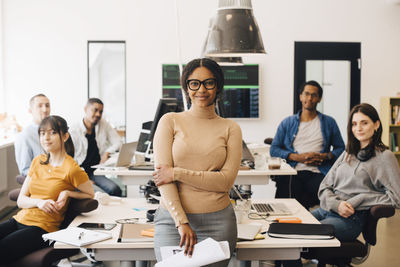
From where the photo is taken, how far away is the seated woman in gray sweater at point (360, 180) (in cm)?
288

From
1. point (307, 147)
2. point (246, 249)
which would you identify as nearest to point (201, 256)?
point (246, 249)

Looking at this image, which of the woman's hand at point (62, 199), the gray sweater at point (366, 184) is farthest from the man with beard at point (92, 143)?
the gray sweater at point (366, 184)

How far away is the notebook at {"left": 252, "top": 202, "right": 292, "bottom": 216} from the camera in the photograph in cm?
285

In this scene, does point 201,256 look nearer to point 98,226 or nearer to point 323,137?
point 98,226

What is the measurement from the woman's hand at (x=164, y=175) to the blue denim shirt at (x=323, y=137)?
8.22 feet

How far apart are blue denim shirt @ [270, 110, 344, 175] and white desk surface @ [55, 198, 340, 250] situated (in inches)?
50.5

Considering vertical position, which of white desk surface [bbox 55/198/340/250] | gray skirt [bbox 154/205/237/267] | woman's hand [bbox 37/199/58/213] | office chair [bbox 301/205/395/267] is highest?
gray skirt [bbox 154/205/237/267]

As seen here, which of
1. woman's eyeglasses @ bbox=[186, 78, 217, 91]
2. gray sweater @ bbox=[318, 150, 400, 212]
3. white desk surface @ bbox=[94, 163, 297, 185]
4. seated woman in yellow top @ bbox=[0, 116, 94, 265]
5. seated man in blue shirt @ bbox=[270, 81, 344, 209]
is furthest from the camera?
seated man in blue shirt @ bbox=[270, 81, 344, 209]

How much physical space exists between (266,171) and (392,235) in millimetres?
1944

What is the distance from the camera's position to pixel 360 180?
9.71 feet

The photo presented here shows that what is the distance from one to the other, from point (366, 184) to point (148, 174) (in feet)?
5.40

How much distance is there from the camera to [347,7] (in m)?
6.68

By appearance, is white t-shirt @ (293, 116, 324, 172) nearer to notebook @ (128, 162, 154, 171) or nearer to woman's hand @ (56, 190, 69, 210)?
notebook @ (128, 162, 154, 171)

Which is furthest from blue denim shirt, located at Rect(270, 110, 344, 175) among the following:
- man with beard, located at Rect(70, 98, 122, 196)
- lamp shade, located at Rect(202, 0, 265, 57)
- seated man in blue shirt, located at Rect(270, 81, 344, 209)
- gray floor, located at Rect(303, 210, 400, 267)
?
man with beard, located at Rect(70, 98, 122, 196)
